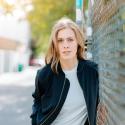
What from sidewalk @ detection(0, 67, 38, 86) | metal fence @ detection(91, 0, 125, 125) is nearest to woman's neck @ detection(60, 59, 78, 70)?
metal fence @ detection(91, 0, 125, 125)

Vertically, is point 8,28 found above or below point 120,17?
above

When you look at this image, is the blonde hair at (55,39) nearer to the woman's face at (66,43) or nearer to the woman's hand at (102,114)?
the woman's face at (66,43)

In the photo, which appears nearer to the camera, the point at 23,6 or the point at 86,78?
the point at 86,78

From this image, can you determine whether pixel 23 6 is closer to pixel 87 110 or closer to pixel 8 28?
pixel 8 28

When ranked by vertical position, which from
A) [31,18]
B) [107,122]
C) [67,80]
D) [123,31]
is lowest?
[107,122]

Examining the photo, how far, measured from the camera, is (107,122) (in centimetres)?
462

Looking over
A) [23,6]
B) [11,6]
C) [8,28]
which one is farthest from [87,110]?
[8,28]

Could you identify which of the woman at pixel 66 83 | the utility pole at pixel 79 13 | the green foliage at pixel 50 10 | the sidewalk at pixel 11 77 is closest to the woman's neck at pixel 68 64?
the woman at pixel 66 83

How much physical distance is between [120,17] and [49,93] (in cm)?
73

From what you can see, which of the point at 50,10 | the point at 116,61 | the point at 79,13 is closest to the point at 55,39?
the point at 116,61

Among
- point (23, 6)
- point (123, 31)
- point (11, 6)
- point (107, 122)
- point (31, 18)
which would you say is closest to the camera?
point (123, 31)

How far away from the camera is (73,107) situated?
372cm

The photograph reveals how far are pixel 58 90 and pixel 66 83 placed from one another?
→ 8 centimetres

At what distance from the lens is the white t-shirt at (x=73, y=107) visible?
373 cm
